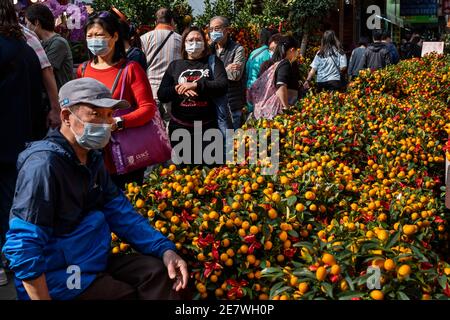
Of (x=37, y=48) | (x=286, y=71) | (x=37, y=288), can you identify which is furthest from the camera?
(x=286, y=71)

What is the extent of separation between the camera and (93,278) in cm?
271

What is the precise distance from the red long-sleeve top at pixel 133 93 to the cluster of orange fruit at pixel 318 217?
73cm

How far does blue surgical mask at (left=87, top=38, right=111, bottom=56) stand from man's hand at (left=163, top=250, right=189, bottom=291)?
2027mm

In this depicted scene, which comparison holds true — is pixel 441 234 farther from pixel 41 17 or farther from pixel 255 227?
pixel 41 17

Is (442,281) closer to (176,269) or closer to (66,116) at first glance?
(176,269)

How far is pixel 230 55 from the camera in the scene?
7.37 m

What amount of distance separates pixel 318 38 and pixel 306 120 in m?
13.7

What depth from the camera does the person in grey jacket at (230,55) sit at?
23.6ft

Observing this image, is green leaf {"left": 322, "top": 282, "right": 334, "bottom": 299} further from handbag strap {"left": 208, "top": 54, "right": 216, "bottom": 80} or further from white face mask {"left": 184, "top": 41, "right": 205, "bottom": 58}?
white face mask {"left": 184, "top": 41, "right": 205, "bottom": 58}

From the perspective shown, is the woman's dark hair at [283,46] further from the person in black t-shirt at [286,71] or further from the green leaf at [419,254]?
the green leaf at [419,254]

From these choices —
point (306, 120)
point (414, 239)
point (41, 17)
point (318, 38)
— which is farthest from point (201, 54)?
point (318, 38)

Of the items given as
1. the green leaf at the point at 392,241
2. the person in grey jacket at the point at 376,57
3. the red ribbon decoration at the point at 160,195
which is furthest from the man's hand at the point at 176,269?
the person in grey jacket at the point at 376,57

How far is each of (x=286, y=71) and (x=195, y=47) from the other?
128cm

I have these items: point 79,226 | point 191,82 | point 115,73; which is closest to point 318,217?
point 79,226
